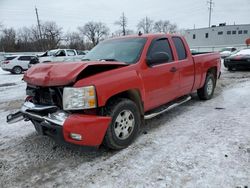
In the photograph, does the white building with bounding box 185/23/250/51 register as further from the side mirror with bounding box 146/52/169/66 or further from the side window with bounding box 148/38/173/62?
the side mirror with bounding box 146/52/169/66

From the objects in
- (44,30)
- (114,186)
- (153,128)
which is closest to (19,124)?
(153,128)

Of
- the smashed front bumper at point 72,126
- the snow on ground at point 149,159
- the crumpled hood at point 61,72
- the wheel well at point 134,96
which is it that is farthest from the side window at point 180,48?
the smashed front bumper at point 72,126

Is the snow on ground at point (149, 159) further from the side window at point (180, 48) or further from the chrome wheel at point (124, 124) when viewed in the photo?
the side window at point (180, 48)

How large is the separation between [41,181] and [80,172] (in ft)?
1.62

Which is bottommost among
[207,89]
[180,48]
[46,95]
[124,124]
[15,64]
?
[207,89]

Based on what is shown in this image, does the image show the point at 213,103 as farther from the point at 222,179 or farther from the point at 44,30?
the point at 44,30

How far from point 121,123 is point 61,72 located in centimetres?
118

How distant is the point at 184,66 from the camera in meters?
5.22

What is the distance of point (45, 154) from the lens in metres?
3.73

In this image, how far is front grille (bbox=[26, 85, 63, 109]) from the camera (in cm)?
340

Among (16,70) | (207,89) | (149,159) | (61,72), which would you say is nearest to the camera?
(61,72)

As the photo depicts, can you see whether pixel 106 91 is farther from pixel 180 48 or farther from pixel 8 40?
pixel 8 40

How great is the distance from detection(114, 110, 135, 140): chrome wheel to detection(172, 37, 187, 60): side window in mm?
2079

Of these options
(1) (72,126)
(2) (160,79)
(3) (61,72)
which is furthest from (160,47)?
(1) (72,126)
